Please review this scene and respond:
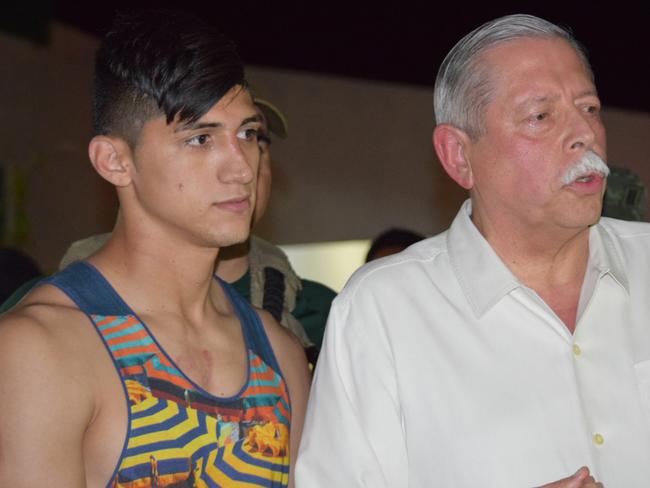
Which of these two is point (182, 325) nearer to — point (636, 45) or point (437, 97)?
point (437, 97)

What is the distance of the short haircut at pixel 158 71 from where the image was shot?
78.4 inches

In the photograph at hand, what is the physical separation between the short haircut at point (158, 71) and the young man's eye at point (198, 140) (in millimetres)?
35

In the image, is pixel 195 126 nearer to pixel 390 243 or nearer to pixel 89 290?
pixel 89 290

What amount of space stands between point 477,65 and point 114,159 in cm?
74

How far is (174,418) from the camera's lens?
1892 mm

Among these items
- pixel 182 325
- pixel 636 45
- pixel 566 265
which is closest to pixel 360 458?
pixel 182 325

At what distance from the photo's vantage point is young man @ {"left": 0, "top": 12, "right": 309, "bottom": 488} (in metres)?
1.79

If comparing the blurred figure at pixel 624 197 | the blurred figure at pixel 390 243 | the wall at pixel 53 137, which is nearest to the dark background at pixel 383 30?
the wall at pixel 53 137

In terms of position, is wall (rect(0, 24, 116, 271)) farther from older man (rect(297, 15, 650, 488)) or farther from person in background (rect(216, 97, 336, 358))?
older man (rect(297, 15, 650, 488))

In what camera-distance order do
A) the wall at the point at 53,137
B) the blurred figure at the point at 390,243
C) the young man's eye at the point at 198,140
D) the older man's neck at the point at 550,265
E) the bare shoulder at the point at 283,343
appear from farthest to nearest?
the wall at the point at 53,137
the blurred figure at the point at 390,243
the bare shoulder at the point at 283,343
the older man's neck at the point at 550,265
the young man's eye at the point at 198,140

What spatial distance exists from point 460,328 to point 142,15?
866 millimetres

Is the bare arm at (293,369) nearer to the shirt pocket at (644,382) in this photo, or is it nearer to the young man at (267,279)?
the young man at (267,279)

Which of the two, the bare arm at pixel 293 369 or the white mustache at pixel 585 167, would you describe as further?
the bare arm at pixel 293 369


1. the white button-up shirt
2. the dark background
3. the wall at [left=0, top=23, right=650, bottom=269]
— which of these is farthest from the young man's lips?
the wall at [left=0, top=23, right=650, bottom=269]
